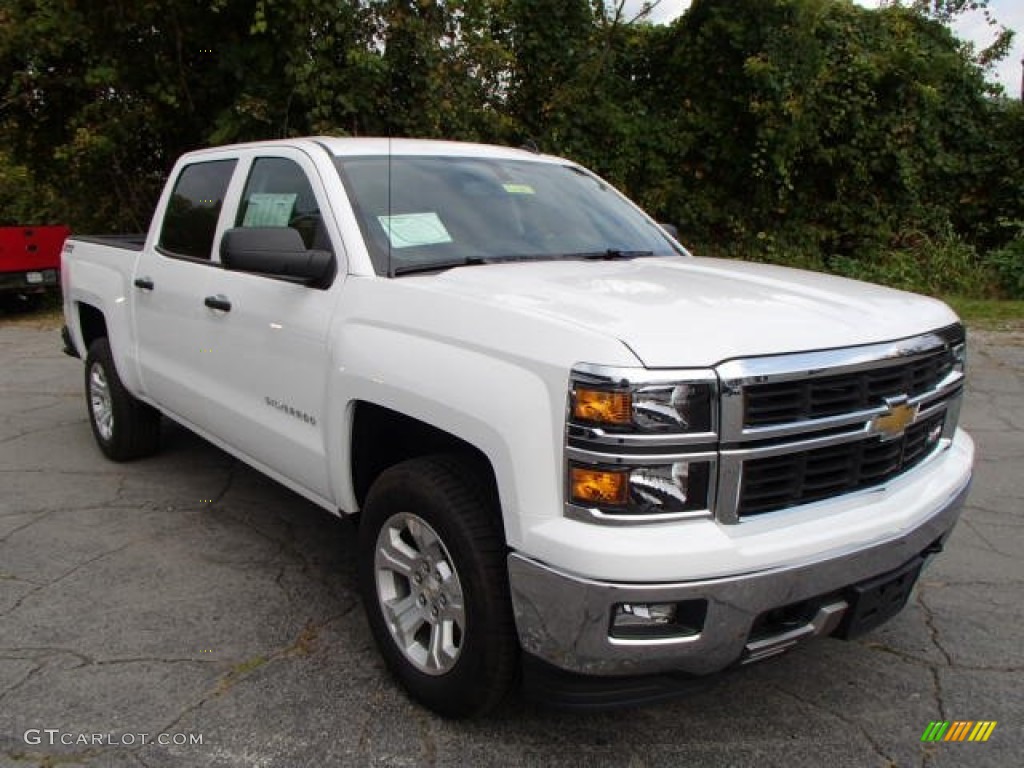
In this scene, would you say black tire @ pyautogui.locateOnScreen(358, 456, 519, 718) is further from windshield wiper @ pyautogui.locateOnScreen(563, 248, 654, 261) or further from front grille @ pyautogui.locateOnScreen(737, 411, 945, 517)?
windshield wiper @ pyautogui.locateOnScreen(563, 248, 654, 261)

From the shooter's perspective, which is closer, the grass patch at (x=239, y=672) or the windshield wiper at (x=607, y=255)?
the grass patch at (x=239, y=672)

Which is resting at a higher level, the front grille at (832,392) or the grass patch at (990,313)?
the front grille at (832,392)

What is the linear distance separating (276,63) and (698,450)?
27.9 feet

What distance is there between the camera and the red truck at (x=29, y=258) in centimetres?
1095

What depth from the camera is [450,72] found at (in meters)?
9.74

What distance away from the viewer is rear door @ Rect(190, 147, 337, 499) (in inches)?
123

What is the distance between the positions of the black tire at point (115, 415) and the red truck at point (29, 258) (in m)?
6.76

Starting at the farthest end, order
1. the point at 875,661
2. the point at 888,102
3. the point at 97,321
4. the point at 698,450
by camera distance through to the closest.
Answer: the point at 888,102, the point at 97,321, the point at 875,661, the point at 698,450

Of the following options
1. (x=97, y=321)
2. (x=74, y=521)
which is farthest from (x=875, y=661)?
(x=97, y=321)

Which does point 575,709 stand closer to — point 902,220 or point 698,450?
point 698,450

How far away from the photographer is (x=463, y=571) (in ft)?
7.93

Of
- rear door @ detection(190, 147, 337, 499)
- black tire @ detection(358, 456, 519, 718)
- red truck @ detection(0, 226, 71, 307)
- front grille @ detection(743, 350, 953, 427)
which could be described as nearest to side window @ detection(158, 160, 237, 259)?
rear door @ detection(190, 147, 337, 499)

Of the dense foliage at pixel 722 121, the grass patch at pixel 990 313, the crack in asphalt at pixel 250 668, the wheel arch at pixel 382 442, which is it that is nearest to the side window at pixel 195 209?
→ the wheel arch at pixel 382 442

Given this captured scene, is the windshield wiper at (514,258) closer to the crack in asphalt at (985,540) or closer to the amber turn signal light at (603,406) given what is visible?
the amber turn signal light at (603,406)
